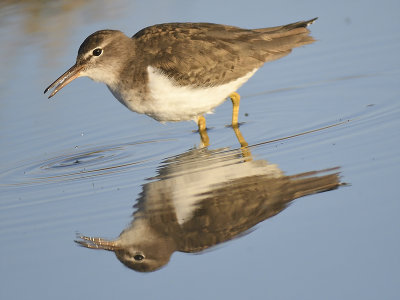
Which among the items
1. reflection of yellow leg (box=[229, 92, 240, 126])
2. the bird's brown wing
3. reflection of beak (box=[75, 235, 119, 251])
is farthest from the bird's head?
reflection of beak (box=[75, 235, 119, 251])

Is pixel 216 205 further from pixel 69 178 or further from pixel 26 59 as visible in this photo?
pixel 26 59

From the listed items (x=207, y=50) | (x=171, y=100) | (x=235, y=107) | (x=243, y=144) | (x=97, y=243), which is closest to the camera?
(x=97, y=243)

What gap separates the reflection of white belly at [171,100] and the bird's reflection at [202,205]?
1.00 meters

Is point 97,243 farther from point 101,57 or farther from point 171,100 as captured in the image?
point 101,57

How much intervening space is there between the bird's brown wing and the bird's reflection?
1.36 metres

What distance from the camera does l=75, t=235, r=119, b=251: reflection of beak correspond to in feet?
22.8

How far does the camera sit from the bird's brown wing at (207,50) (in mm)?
9375

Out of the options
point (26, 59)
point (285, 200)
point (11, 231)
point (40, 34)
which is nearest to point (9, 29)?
point (40, 34)

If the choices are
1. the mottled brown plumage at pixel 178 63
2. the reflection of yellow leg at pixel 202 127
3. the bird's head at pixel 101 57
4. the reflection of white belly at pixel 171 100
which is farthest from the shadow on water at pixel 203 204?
the bird's head at pixel 101 57

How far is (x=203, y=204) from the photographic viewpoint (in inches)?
291

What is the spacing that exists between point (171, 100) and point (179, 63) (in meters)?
0.45

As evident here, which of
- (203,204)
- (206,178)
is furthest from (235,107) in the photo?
(203,204)

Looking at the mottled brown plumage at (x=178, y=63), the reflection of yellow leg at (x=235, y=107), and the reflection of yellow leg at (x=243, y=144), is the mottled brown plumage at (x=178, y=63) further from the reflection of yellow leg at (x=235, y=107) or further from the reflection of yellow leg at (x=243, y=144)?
the reflection of yellow leg at (x=243, y=144)

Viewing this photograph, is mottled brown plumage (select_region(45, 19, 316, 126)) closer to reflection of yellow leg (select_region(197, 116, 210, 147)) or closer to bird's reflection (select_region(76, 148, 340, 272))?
reflection of yellow leg (select_region(197, 116, 210, 147))
